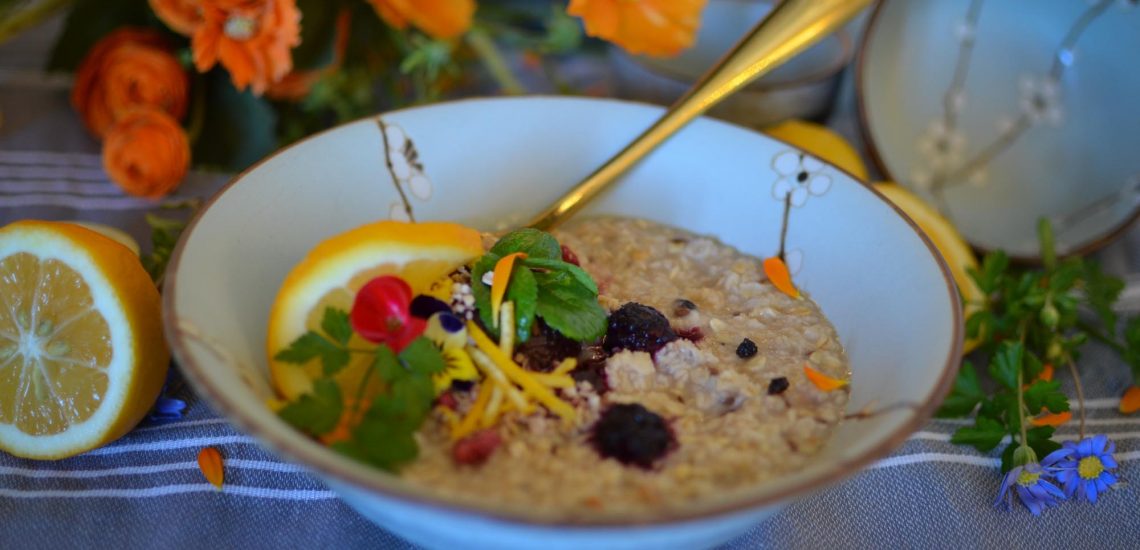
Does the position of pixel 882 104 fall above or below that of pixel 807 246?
above

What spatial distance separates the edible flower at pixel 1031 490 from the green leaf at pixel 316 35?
1.22 m

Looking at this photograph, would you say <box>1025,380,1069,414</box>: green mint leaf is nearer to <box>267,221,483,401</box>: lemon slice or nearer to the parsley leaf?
the parsley leaf

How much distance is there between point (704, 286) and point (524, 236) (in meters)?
0.26

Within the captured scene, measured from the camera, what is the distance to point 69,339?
3.29 feet

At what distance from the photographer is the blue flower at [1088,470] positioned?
1.07 meters

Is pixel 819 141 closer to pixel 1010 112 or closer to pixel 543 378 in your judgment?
pixel 1010 112

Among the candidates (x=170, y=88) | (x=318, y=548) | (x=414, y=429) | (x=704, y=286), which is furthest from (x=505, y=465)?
(x=170, y=88)

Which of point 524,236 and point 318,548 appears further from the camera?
point 524,236

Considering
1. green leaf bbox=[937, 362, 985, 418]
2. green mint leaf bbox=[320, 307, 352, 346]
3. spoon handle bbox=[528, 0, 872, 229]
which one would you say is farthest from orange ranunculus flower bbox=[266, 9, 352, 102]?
green leaf bbox=[937, 362, 985, 418]

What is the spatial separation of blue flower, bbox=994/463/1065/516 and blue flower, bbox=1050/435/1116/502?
0.02 m

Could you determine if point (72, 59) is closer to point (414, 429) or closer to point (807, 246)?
point (414, 429)

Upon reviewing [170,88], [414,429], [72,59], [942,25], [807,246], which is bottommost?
[72,59]

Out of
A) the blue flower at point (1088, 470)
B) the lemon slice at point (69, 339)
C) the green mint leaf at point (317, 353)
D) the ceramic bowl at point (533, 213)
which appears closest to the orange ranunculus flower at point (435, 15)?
the ceramic bowl at point (533, 213)

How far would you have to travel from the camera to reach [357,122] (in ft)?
3.98
